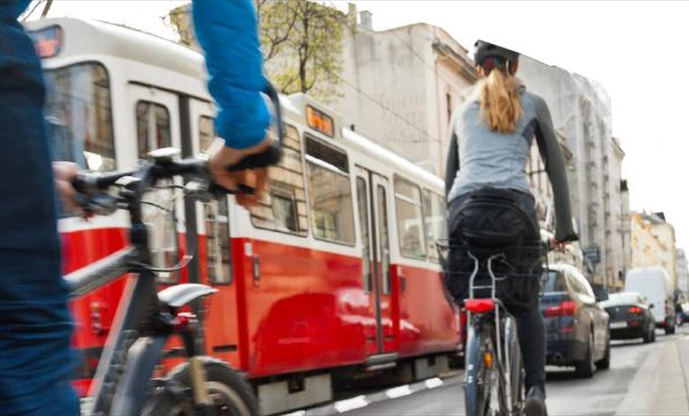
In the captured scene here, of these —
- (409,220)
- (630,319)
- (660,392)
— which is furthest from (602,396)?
(630,319)

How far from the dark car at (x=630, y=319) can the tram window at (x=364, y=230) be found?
1332 centimetres

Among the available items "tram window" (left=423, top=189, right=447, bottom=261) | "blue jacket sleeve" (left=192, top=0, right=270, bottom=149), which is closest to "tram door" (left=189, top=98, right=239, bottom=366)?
"blue jacket sleeve" (left=192, top=0, right=270, bottom=149)

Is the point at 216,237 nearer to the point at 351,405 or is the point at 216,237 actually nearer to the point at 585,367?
the point at 351,405

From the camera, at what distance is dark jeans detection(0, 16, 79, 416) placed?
4.59 feet

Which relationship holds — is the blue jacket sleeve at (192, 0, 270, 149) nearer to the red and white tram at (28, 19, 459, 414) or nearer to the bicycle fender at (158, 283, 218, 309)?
the bicycle fender at (158, 283, 218, 309)

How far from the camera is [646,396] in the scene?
7730 millimetres

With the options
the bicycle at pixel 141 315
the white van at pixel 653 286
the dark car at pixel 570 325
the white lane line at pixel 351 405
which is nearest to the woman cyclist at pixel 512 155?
the bicycle at pixel 141 315

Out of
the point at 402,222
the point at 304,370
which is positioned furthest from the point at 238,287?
the point at 402,222

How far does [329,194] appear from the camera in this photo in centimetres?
1090

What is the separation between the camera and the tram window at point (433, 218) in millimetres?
15052

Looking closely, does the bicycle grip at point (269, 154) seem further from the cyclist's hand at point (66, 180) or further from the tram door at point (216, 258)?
the tram door at point (216, 258)

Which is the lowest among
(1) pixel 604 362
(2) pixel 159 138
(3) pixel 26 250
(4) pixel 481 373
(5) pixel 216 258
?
(1) pixel 604 362

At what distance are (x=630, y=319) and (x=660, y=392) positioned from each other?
54.6 feet

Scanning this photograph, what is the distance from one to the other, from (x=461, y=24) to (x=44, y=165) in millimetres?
1016
